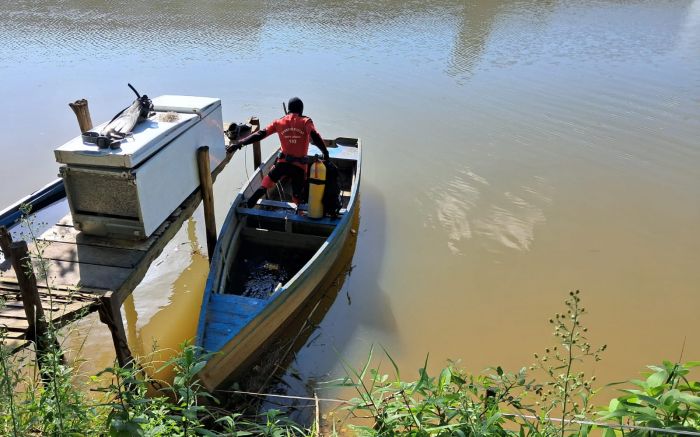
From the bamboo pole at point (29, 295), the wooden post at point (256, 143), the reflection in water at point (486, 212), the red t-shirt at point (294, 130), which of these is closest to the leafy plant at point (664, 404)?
the bamboo pole at point (29, 295)

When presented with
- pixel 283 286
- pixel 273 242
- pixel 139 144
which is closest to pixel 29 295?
pixel 139 144

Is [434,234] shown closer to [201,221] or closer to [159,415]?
[201,221]

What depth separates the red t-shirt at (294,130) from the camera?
21.6 feet

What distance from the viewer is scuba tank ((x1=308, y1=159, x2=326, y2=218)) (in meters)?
6.46

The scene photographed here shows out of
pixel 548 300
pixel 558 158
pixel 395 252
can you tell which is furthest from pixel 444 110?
pixel 548 300

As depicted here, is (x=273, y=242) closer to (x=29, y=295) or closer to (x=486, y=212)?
(x=29, y=295)

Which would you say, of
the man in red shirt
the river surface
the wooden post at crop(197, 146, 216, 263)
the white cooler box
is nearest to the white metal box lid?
the white cooler box

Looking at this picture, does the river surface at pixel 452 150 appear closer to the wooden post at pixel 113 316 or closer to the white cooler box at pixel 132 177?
the wooden post at pixel 113 316

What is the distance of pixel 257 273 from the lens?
654 centimetres

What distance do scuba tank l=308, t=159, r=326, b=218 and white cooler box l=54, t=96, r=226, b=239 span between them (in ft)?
5.05

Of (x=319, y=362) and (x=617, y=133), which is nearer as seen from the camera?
(x=319, y=362)

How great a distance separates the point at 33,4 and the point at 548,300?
84.3 ft

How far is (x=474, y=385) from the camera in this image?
2574 mm

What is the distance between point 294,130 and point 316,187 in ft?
2.65
